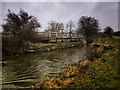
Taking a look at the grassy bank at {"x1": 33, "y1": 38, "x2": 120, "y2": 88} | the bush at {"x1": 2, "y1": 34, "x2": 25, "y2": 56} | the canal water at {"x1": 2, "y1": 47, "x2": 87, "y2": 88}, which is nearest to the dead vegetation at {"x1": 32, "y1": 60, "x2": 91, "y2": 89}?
the grassy bank at {"x1": 33, "y1": 38, "x2": 120, "y2": 88}

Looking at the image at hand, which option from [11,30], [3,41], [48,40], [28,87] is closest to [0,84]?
[28,87]

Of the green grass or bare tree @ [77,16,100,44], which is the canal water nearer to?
the green grass

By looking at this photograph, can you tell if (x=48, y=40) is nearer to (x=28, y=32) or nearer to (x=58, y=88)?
(x=28, y=32)

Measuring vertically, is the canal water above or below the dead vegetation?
below

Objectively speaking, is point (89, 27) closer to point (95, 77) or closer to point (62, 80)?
point (62, 80)

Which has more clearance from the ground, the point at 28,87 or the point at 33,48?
the point at 33,48

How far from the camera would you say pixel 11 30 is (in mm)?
13883

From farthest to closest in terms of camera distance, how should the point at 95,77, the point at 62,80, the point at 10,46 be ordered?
the point at 10,46
the point at 62,80
the point at 95,77

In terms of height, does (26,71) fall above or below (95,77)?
below

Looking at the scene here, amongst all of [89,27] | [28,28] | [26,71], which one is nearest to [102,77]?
[26,71]

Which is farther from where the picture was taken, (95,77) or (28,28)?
(28,28)

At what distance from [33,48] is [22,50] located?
70.4 inches

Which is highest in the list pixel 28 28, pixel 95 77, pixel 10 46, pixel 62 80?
pixel 28 28

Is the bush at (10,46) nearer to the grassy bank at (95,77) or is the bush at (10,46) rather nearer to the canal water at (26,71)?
the canal water at (26,71)
